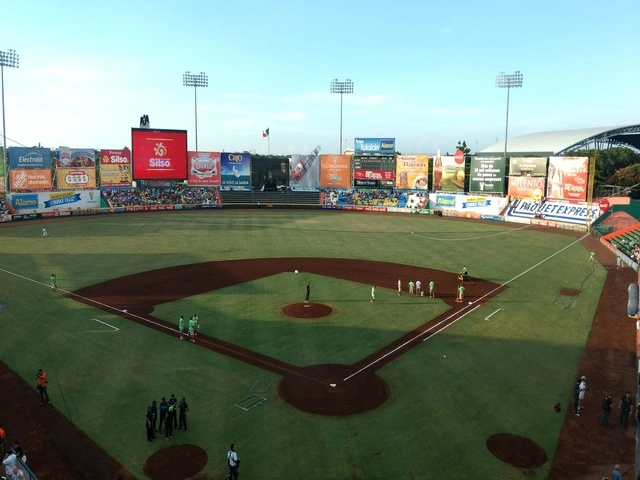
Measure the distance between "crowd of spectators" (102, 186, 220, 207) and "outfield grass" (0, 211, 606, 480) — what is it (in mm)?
38264

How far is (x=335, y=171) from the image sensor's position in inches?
3713

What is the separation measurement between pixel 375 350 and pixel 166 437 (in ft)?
36.1

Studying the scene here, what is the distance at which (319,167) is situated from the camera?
9488 cm

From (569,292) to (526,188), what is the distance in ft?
147

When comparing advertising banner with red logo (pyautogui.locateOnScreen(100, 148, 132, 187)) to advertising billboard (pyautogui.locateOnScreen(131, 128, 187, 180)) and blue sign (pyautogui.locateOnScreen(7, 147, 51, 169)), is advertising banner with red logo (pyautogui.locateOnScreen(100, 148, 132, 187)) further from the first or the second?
blue sign (pyautogui.locateOnScreen(7, 147, 51, 169))

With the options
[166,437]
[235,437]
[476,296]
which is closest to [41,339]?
[166,437]

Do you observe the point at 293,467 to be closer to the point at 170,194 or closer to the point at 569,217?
the point at 569,217

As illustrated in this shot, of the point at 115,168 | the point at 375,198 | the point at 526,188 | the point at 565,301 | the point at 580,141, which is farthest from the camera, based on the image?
the point at 580,141

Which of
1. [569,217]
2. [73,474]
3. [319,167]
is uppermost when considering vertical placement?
[319,167]

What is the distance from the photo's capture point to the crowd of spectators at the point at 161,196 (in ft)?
275

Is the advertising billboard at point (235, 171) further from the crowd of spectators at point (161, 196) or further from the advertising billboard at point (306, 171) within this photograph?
the advertising billboard at point (306, 171)

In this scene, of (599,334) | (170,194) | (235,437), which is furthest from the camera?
(170,194)

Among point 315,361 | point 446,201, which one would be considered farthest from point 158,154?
point 315,361

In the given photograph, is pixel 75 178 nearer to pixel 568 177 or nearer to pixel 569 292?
pixel 569 292
